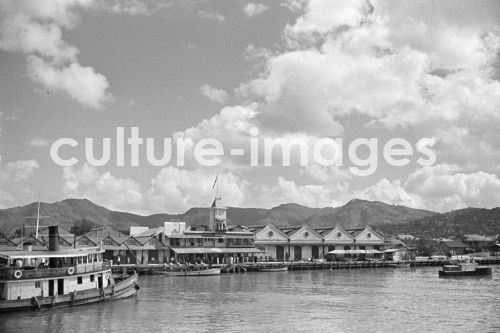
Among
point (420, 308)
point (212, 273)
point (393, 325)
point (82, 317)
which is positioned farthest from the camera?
point (212, 273)

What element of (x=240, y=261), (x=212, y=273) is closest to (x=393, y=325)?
(x=212, y=273)

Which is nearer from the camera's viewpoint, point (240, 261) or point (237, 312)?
point (237, 312)

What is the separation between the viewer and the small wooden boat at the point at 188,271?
88.7 meters

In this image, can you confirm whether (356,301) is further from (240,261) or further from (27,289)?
(240,261)

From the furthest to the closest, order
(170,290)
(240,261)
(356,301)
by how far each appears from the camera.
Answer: (240,261) → (170,290) → (356,301)

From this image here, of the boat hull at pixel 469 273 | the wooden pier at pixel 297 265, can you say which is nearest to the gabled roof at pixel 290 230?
the wooden pier at pixel 297 265

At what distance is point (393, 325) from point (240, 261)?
72769 millimetres

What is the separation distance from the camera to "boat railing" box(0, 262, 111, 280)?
153ft

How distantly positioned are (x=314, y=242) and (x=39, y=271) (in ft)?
290

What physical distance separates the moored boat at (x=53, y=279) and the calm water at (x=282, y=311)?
123cm

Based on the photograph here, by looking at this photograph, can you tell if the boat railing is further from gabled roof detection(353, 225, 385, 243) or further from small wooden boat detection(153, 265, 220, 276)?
gabled roof detection(353, 225, 385, 243)

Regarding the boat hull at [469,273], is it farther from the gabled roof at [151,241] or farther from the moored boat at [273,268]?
the gabled roof at [151,241]

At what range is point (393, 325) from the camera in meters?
41.1

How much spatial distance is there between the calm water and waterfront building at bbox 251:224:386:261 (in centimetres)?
5273
